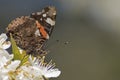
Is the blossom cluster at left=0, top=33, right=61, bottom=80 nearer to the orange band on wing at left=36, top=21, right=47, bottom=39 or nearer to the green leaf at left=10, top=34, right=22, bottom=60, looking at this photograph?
the green leaf at left=10, top=34, right=22, bottom=60

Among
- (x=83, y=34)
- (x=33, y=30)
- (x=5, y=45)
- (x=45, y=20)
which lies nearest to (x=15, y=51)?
(x=5, y=45)

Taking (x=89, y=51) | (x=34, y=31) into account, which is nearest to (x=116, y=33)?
→ (x=89, y=51)

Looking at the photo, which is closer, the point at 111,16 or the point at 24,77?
the point at 24,77

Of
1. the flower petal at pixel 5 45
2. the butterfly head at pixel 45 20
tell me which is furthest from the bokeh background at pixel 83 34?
the flower petal at pixel 5 45

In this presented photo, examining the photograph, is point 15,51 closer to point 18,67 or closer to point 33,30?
point 18,67

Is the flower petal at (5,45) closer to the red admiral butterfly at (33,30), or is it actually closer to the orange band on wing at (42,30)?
the red admiral butterfly at (33,30)

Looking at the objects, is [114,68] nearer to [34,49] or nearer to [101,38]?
[101,38]
